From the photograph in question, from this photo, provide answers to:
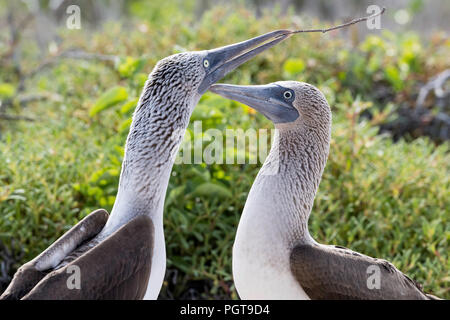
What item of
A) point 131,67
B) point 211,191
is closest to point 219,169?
point 211,191

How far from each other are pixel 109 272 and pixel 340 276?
102 centimetres

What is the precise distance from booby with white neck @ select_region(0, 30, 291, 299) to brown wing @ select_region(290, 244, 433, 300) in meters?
0.64

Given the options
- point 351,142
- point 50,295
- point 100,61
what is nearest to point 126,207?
point 50,295

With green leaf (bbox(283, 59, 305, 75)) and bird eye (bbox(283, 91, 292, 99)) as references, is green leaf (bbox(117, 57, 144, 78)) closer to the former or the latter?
green leaf (bbox(283, 59, 305, 75))

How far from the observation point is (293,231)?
274 centimetres

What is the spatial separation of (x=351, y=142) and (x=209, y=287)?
164cm

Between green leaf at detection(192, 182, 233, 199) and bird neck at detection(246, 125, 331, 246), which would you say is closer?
bird neck at detection(246, 125, 331, 246)

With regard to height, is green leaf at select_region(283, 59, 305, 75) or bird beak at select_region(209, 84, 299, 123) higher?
green leaf at select_region(283, 59, 305, 75)

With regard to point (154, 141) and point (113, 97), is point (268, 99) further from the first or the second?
point (113, 97)

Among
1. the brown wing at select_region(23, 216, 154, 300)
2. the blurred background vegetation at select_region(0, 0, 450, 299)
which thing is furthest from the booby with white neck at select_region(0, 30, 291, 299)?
the blurred background vegetation at select_region(0, 0, 450, 299)

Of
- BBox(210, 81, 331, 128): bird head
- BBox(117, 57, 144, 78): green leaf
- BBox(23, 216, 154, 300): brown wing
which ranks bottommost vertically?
BBox(23, 216, 154, 300): brown wing

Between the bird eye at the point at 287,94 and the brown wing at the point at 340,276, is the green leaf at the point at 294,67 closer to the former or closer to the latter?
the bird eye at the point at 287,94

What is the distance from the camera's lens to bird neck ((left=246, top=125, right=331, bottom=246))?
2.72 meters

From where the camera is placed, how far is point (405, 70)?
6.62 m
